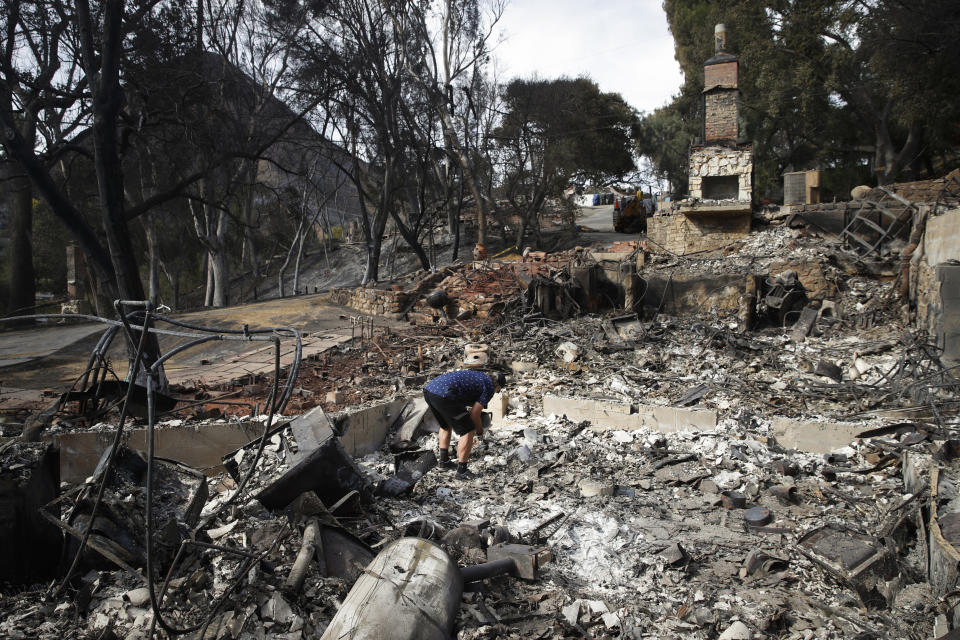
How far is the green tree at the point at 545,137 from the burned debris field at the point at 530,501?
54.0 ft

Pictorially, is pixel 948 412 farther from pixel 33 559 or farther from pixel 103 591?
pixel 33 559

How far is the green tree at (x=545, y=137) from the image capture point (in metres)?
24.6

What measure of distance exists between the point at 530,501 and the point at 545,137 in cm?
2269

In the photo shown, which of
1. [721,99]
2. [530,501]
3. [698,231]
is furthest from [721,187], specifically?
[530,501]

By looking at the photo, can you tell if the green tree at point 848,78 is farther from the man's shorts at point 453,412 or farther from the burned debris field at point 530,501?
the man's shorts at point 453,412

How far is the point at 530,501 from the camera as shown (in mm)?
4797

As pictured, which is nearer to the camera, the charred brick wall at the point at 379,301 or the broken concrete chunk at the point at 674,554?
the broken concrete chunk at the point at 674,554

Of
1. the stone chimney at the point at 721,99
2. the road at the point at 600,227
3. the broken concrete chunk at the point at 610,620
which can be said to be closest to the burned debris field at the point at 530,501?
the broken concrete chunk at the point at 610,620

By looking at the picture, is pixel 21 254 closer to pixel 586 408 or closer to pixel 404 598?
pixel 586 408

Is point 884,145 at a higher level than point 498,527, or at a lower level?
higher

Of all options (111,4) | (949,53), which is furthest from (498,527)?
(949,53)

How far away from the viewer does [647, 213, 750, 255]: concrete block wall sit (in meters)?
15.8

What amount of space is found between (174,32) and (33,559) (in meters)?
11.3

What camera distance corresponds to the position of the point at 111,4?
291 inches
